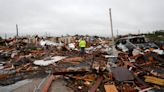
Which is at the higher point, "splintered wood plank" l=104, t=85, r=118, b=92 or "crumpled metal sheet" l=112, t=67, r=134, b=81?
"crumpled metal sheet" l=112, t=67, r=134, b=81

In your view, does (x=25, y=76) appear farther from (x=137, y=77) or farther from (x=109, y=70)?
(x=137, y=77)

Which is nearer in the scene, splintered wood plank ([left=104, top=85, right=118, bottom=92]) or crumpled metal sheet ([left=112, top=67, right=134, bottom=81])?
splintered wood plank ([left=104, top=85, right=118, bottom=92])

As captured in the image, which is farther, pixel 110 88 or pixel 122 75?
pixel 122 75

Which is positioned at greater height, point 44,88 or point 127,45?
point 127,45

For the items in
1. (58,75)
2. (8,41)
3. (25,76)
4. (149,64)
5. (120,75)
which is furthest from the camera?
(8,41)

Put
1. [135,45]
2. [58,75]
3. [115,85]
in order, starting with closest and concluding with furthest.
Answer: [115,85]
[58,75]
[135,45]

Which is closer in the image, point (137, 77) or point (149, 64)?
point (137, 77)

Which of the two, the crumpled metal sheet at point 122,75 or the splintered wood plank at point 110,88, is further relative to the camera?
the crumpled metal sheet at point 122,75

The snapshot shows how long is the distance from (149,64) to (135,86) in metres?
4.74

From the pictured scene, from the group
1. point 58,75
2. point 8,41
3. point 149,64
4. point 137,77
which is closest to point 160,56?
point 149,64

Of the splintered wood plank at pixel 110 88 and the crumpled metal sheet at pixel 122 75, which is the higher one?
the crumpled metal sheet at pixel 122 75

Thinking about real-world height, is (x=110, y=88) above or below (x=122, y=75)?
below

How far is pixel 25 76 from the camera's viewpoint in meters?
10.9

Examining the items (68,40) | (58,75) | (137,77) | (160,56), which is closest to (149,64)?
(160,56)
